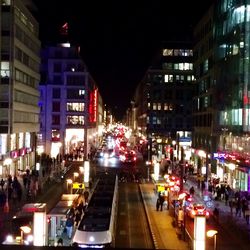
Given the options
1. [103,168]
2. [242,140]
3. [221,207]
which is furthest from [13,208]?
[103,168]

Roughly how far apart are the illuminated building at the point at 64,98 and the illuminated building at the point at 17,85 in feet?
116

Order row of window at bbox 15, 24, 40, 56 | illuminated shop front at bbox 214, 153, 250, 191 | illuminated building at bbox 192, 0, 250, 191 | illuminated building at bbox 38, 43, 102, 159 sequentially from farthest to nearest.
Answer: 1. illuminated building at bbox 38, 43, 102, 159
2. row of window at bbox 15, 24, 40, 56
3. illuminated building at bbox 192, 0, 250, 191
4. illuminated shop front at bbox 214, 153, 250, 191

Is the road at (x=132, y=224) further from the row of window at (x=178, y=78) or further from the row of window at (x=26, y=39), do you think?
the row of window at (x=178, y=78)

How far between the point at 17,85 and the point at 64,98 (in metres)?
54.9

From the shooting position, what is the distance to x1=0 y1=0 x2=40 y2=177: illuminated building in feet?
219

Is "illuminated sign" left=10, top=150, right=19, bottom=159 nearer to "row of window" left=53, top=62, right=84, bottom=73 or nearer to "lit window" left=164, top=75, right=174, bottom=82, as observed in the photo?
"row of window" left=53, top=62, right=84, bottom=73

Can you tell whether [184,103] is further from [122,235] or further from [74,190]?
[122,235]

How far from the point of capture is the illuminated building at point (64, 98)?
125m

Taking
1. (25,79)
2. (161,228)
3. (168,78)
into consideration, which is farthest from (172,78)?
(161,228)

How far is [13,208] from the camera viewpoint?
152ft

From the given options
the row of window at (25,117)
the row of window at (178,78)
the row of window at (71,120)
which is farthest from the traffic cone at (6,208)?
the row of window at (178,78)

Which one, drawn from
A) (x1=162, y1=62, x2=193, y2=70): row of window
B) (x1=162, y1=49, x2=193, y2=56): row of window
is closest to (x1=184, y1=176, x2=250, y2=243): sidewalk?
(x1=162, y1=62, x2=193, y2=70): row of window

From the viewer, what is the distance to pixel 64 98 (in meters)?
126

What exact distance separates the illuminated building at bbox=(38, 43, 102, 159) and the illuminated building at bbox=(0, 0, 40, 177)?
35.5 metres
